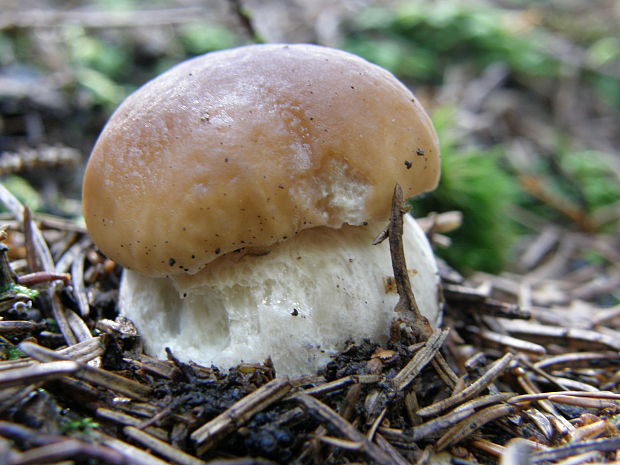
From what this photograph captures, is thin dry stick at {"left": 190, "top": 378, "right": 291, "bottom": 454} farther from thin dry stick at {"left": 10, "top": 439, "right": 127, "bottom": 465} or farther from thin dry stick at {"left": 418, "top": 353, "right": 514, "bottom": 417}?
thin dry stick at {"left": 418, "top": 353, "right": 514, "bottom": 417}

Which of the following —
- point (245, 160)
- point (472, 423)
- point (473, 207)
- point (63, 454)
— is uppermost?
point (245, 160)

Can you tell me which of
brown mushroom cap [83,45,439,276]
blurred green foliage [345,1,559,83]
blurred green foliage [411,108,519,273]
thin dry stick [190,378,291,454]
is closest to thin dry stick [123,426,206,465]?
thin dry stick [190,378,291,454]

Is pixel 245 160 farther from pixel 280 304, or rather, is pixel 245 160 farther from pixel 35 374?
pixel 35 374

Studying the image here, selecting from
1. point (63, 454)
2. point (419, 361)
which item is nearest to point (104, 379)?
point (63, 454)

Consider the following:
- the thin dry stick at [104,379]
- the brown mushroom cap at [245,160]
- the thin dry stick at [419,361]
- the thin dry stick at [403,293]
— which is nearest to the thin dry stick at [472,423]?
the thin dry stick at [419,361]

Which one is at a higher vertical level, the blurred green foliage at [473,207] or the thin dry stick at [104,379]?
the thin dry stick at [104,379]

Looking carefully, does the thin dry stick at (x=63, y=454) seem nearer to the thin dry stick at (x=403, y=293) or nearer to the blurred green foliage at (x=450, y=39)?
the thin dry stick at (x=403, y=293)

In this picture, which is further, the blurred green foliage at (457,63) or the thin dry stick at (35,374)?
the blurred green foliage at (457,63)
